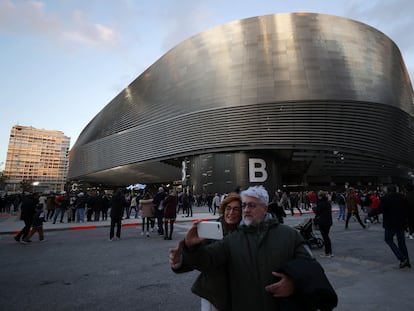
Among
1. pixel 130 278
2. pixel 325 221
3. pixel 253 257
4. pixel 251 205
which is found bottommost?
pixel 130 278

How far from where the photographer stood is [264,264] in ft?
5.60

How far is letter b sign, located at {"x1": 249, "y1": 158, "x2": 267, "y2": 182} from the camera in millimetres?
30281

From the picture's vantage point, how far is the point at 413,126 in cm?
3597

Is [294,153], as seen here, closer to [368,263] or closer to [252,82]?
[252,82]

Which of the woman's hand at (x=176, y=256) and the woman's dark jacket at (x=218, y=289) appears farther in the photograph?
the woman's dark jacket at (x=218, y=289)

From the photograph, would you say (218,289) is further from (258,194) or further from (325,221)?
(325,221)

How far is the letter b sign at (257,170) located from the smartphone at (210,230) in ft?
95.2

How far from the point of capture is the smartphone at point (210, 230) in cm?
158

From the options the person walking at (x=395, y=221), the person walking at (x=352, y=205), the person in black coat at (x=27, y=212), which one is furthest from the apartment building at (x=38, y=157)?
the person walking at (x=395, y=221)

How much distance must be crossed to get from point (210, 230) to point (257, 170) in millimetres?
29429

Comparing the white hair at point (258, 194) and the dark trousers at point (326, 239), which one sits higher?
the white hair at point (258, 194)

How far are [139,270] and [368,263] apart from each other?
4906mm

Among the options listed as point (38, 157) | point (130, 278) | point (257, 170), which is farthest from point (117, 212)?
point (38, 157)

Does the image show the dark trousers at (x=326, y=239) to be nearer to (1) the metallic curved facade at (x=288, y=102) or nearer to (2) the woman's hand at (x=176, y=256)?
(2) the woman's hand at (x=176, y=256)
